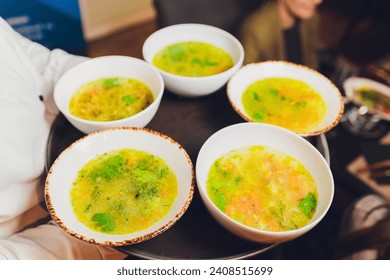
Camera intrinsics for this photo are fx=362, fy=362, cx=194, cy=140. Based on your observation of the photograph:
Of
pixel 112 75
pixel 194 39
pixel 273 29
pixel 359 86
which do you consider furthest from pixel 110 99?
pixel 359 86

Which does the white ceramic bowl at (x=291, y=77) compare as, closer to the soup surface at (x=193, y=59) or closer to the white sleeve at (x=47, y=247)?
the soup surface at (x=193, y=59)

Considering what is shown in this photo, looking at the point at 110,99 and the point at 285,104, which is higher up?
the point at 110,99

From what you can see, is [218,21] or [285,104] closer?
[285,104]

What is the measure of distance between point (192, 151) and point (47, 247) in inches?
19.5

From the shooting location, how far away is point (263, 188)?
1.01 meters

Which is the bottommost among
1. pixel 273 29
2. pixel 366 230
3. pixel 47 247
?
pixel 366 230

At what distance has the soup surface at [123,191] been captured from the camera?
91 cm

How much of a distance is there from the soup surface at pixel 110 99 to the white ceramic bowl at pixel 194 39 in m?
0.10

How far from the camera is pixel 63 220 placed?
86cm

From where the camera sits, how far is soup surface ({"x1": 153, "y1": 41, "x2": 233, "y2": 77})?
1.33 m

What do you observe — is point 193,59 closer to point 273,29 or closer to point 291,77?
point 291,77

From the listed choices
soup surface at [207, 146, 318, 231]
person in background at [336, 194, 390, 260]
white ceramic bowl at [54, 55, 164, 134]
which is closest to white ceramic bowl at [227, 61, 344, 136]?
soup surface at [207, 146, 318, 231]

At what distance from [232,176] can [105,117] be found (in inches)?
17.2

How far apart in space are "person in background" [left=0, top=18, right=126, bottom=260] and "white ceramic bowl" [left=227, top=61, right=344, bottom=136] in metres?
0.61
